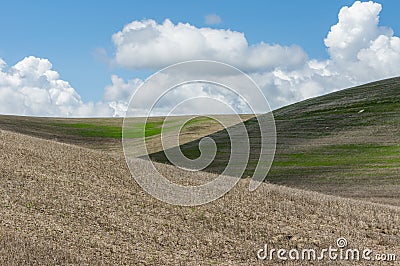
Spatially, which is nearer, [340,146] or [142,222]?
[142,222]

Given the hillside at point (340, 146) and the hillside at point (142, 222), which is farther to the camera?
the hillside at point (340, 146)

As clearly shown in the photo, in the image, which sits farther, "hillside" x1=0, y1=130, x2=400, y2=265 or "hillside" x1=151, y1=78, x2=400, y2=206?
"hillside" x1=151, y1=78, x2=400, y2=206

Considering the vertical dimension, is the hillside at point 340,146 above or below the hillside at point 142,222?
above

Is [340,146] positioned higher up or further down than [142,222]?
higher up

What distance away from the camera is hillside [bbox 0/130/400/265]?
1656cm

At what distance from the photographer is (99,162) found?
95.9 ft

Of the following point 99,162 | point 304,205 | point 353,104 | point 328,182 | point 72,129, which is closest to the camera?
point 304,205

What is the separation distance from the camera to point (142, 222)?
66.4ft

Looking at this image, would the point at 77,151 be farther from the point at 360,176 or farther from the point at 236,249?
the point at 360,176

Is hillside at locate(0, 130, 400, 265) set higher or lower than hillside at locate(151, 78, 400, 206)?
lower

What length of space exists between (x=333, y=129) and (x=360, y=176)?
21816mm

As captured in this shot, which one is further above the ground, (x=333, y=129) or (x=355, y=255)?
(x=333, y=129)

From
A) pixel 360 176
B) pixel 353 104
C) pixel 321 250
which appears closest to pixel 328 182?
pixel 360 176

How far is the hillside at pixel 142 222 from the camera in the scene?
16562 mm
